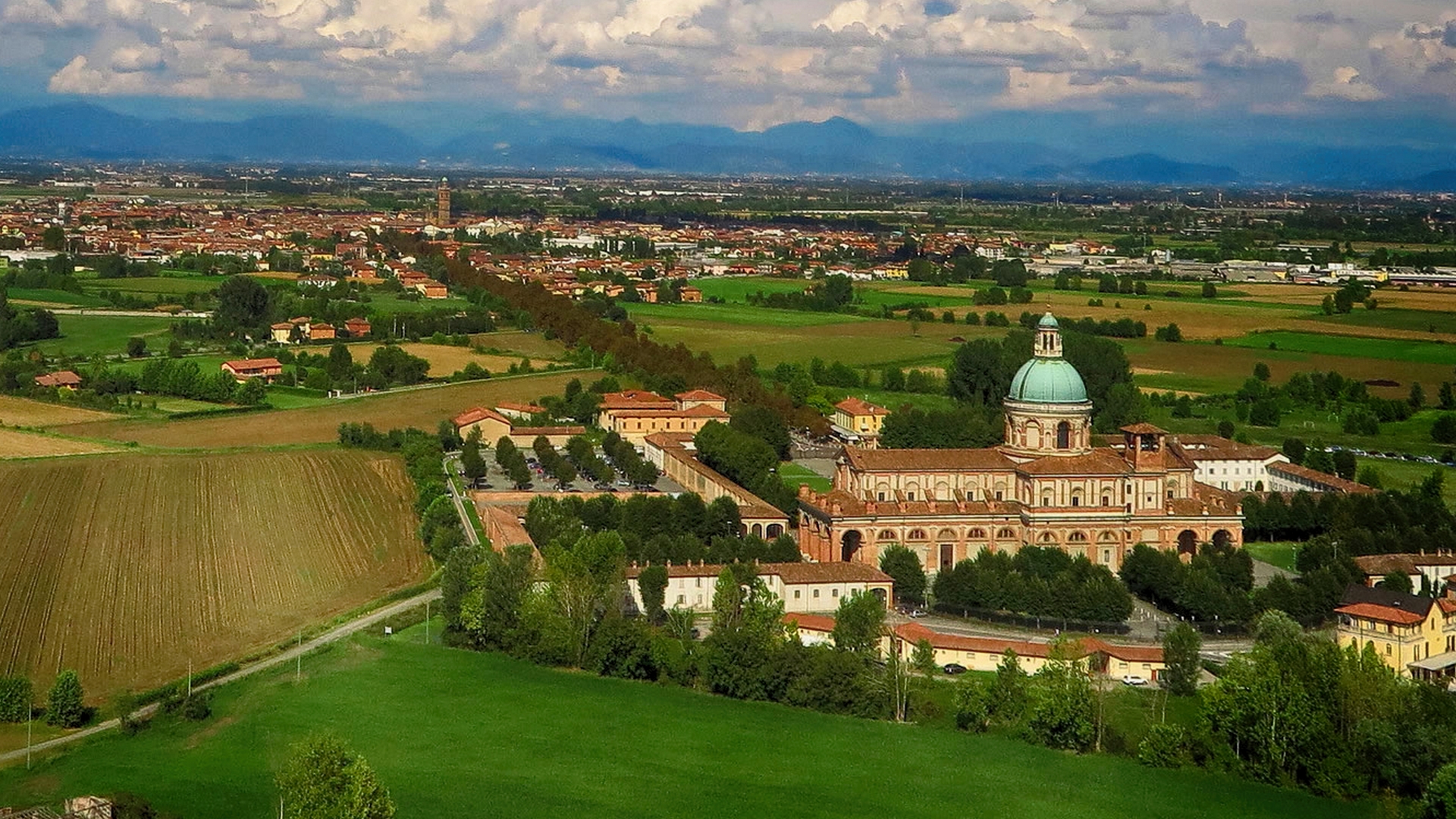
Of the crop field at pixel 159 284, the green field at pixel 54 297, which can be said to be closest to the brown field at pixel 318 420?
the green field at pixel 54 297

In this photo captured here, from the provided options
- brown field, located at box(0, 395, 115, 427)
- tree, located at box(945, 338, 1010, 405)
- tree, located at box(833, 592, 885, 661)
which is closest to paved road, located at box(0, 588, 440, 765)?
tree, located at box(833, 592, 885, 661)

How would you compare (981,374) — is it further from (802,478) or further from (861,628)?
(861,628)

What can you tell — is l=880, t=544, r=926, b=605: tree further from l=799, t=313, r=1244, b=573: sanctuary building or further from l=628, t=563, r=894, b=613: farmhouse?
l=799, t=313, r=1244, b=573: sanctuary building

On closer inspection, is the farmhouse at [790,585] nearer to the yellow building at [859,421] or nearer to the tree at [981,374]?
the yellow building at [859,421]

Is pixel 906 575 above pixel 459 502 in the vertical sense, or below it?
above

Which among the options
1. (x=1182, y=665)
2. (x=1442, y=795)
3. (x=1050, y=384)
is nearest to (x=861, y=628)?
(x=1182, y=665)
